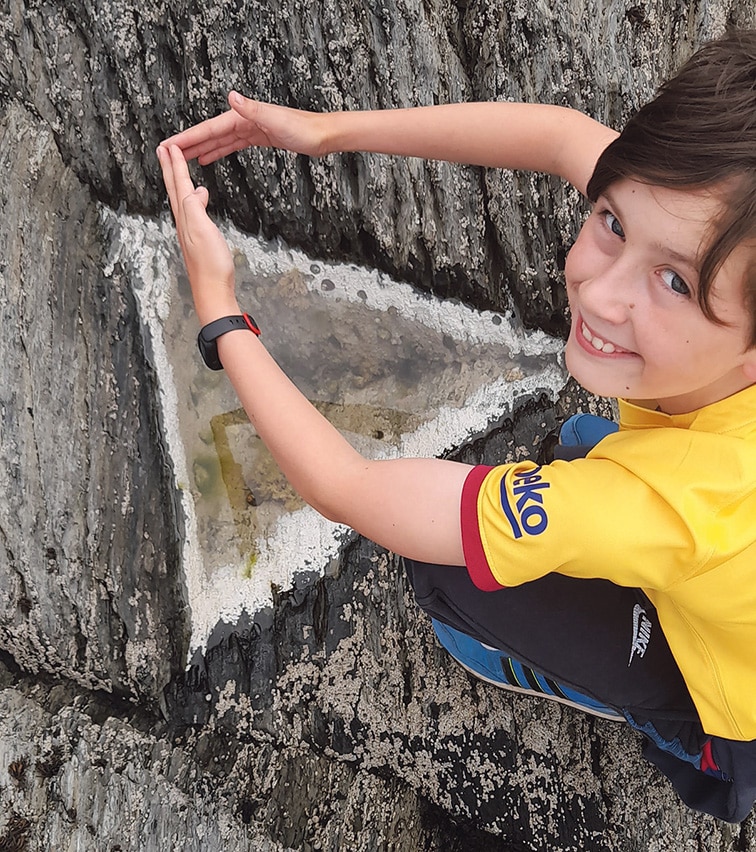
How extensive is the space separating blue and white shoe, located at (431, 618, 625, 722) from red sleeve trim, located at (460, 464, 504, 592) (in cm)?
70

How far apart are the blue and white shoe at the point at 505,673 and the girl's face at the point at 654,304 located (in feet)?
3.01

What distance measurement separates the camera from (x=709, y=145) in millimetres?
1095

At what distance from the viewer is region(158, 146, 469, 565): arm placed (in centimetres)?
130

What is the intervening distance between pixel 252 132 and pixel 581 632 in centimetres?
132

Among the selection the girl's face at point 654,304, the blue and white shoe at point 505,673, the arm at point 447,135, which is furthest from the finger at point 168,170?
the blue and white shoe at point 505,673

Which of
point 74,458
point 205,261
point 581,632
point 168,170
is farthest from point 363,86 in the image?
point 581,632

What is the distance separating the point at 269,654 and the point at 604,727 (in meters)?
0.94

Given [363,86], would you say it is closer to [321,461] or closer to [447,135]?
[447,135]

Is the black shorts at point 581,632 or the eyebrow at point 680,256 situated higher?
the eyebrow at point 680,256

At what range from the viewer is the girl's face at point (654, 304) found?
42.8 inches

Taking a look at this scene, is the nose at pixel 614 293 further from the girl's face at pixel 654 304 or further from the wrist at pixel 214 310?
the wrist at pixel 214 310

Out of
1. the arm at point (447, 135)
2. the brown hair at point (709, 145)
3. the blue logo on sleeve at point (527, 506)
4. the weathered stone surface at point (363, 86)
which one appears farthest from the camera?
the weathered stone surface at point (363, 86)

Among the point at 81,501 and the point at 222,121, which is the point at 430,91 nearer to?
the point at 222,121

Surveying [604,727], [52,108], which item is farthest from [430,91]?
[604,727]
